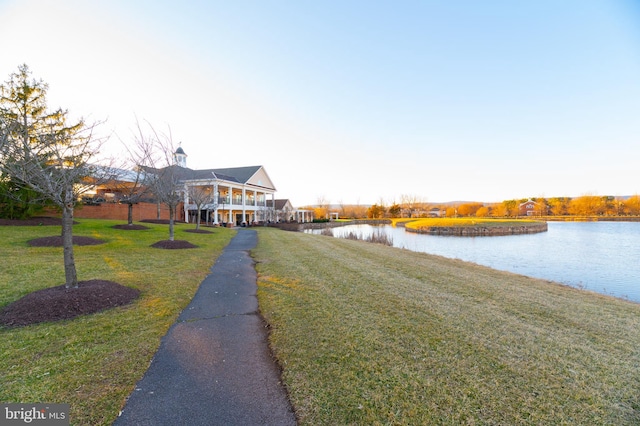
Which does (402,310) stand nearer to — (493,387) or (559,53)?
(493,387)

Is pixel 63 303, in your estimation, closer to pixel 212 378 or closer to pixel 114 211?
pixel 212 378

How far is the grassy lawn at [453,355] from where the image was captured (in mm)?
2262

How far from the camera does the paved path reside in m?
2.19

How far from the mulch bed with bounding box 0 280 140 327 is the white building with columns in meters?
15.0

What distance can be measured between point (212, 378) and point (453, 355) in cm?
275

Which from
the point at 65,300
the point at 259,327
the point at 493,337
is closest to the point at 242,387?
the point at 259,327

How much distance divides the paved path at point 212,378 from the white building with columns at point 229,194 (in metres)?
17.0

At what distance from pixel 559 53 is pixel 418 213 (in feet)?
222

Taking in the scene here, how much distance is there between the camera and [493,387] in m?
2.53

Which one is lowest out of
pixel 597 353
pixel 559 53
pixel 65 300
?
pixel 597 353

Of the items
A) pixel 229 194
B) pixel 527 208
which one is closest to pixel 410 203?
pixel 527 208

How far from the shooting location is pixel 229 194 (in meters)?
28.3

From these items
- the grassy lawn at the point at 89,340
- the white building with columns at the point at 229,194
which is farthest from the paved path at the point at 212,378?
the white building with columns at the point at 229,194

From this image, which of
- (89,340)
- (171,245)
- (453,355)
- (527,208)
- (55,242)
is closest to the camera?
(453,355)
